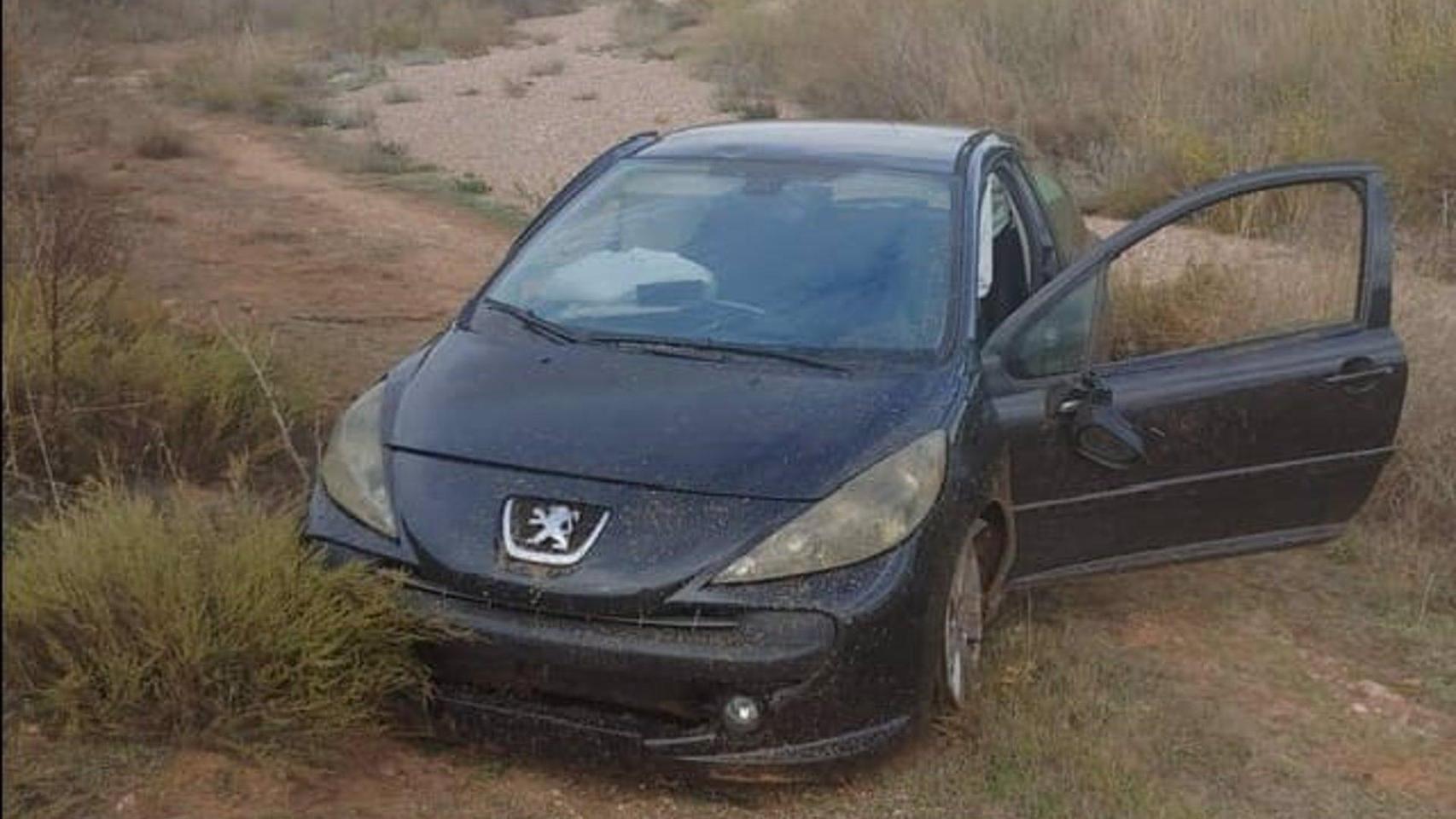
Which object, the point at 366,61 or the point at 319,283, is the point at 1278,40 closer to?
the point at 319,283

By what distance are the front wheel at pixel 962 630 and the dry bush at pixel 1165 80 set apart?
8.07 metres

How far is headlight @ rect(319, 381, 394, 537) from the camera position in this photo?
157 inches

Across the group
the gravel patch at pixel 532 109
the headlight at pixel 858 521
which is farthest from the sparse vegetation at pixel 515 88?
the headlight at pixel 858 521

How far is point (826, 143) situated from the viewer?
212 inches

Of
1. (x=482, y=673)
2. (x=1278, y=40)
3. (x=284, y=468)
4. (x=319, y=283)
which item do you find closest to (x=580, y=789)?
(x=482, y=673)

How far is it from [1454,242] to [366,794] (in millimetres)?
8368

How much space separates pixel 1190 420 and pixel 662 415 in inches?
62.1

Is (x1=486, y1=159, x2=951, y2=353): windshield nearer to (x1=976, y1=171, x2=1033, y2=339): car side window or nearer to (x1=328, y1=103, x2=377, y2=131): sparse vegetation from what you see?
(x1=976, y1=171, x2=1033, y2=339): car side window

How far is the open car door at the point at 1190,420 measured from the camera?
4586 millimetres

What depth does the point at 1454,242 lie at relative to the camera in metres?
10.1

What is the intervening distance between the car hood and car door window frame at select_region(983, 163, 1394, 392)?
11.0 inches

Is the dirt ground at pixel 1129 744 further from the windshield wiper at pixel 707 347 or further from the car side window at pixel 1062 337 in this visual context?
the windshield wiper at pixel 707 347

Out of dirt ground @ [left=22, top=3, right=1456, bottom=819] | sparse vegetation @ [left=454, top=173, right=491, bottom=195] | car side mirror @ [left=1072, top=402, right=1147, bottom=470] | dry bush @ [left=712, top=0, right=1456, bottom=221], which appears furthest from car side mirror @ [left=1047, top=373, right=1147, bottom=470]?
sparse vegetation @ [left=454, top=173, right=491, bottom=195]

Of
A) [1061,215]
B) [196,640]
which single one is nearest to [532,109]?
[1061,215]
